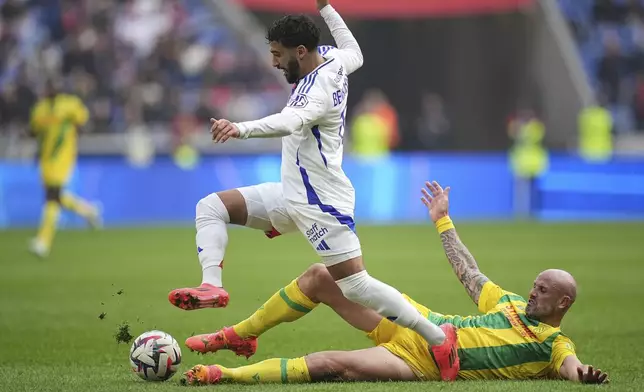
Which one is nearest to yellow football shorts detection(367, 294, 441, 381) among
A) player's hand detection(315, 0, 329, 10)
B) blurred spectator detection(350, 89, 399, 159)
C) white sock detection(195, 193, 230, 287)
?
white sock detection(195, 193, 230, 287)

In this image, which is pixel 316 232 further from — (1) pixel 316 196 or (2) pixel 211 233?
(2) pixel 211 233

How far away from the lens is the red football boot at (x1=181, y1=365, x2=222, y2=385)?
641cm

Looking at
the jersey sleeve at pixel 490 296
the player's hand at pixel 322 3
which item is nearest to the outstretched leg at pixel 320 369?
the jersey sleeve at pixel 490 296

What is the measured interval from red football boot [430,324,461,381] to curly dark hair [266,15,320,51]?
1.81 m

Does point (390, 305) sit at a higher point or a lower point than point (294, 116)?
lower

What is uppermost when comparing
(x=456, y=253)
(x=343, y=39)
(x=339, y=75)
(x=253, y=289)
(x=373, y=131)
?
(x=373, y=131)

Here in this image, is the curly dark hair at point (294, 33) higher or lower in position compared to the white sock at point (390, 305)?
higher

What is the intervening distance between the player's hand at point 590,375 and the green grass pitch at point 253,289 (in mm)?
59

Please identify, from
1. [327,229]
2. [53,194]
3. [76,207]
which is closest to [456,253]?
[327,229]

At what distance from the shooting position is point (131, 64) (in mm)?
25609

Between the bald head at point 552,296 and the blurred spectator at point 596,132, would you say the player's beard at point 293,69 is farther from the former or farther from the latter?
the blurred spectator at point 596,132

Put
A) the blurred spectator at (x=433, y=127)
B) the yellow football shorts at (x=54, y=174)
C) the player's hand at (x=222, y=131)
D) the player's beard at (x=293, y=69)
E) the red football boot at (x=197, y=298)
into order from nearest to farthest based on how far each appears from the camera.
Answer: the player's hand at (x=222, y=131) < the red football boot at (x=197, y=298) < the player's beard at (x=293, y=69) < the yellow football shorts at (x=54, y=174) < the blurred spectator at (x=433, y=127)

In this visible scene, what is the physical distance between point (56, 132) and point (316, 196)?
37.4ft

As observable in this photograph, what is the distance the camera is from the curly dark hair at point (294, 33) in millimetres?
6578
